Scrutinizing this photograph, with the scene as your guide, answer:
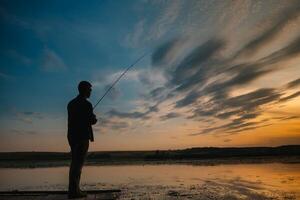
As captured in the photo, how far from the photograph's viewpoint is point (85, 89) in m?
7.97

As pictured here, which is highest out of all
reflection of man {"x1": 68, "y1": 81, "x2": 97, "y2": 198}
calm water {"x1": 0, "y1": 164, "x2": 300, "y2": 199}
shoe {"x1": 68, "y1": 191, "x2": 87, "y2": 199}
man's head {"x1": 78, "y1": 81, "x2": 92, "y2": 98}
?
man's head {"x1": 78, "y1": 81, "x2": 92, "y2": 98}

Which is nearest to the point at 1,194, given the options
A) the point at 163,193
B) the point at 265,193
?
the point at 163,193

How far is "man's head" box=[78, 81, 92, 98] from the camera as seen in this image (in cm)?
794

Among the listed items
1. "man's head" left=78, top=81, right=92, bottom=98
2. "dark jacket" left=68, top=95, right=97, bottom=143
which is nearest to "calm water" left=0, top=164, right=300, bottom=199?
"dark jacket" left=68, top=95, right=97, bottom=143

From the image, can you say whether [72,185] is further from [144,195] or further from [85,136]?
[144,195]

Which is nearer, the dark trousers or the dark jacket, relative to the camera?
the dark trousers

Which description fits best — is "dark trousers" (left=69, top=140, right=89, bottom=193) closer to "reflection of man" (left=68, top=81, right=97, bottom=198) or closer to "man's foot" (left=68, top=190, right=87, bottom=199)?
"reflection of man" (left=68, top=81, right=97, bottom=198)

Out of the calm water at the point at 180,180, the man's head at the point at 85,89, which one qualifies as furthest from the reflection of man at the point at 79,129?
the calm water at the point at 180,180

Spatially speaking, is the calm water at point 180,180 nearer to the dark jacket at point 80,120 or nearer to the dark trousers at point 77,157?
the dark trousers at point 77,157

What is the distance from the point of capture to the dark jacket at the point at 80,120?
764 cm

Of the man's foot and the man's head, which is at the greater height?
the man's head

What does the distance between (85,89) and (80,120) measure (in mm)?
757

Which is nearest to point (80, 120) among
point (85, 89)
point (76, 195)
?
point (85, 89)

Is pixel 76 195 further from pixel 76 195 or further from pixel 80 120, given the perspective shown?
pixel 80 120
